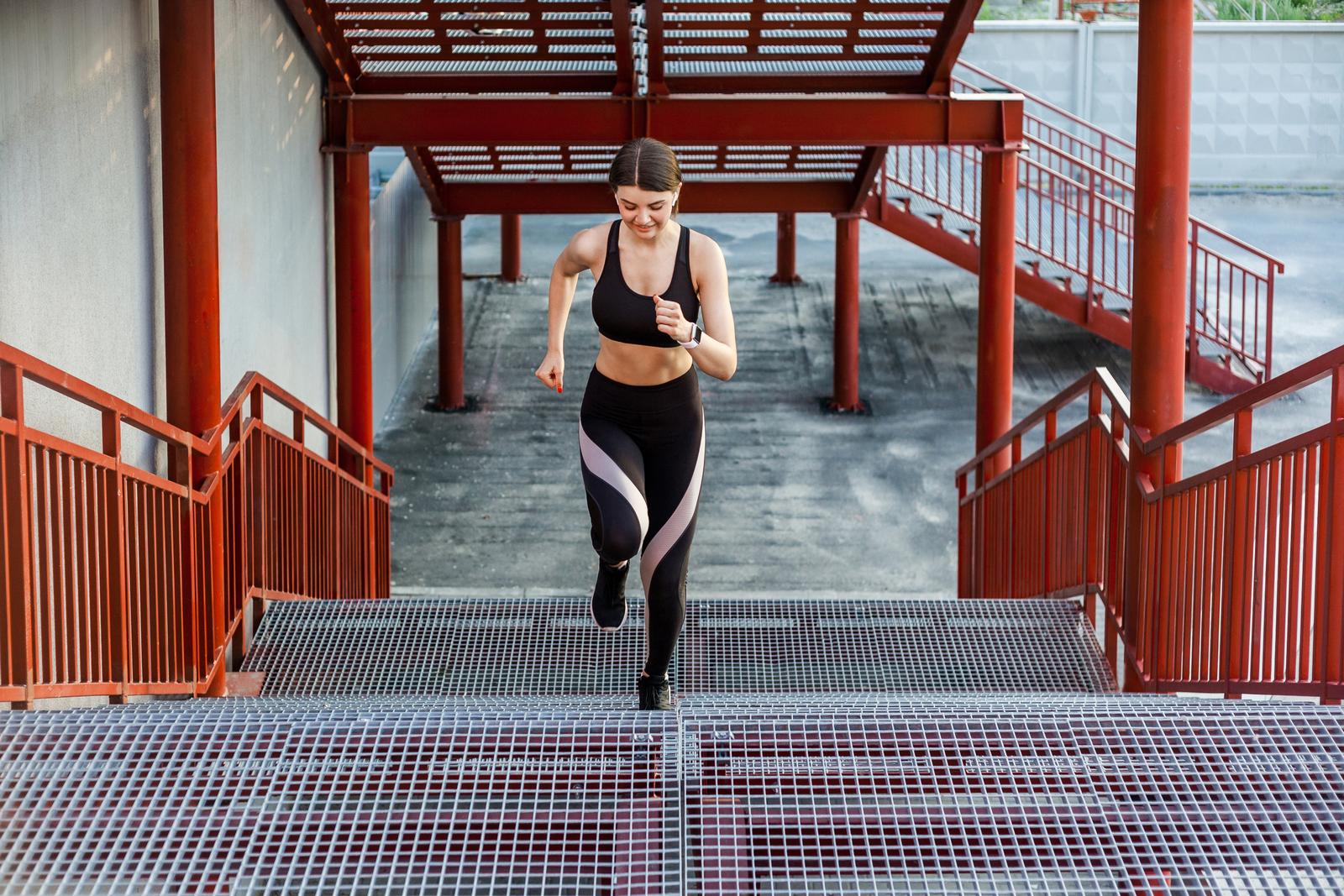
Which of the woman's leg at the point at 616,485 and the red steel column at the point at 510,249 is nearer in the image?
the woman's leg at the point at 616,485

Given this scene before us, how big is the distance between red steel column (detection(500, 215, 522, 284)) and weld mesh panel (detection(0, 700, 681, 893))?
15.2 metres

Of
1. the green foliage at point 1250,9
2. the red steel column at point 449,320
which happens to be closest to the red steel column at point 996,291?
the red steel column at point 449,320

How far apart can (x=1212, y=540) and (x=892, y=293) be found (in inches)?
532

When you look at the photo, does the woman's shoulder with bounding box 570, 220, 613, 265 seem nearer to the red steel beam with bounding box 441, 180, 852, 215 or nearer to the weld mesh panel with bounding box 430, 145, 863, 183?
the weld mesh panel with bounding box 430, 145, 863, 183

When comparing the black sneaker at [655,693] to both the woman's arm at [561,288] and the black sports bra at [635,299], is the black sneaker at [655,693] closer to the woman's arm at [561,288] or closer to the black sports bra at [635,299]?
the woman's arm at [561,288]

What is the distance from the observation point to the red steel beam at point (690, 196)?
14125 millimetres

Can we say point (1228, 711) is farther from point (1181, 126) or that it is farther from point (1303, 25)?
point (1303, 25)

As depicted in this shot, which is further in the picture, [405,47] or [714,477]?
[714,477]

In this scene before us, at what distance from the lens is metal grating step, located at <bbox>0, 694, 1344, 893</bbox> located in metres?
3.11

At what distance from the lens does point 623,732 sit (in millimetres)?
3592

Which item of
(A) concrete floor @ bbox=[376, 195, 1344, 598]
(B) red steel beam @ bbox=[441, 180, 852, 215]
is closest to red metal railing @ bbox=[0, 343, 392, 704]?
(A) concrete floor @ bbox=[376, 195, 1344, 598]

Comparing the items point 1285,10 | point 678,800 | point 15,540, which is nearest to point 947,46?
point 15,540

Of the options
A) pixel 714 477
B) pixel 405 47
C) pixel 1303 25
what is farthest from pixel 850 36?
pixel 1303 25

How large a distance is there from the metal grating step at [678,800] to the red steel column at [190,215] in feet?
8.92
